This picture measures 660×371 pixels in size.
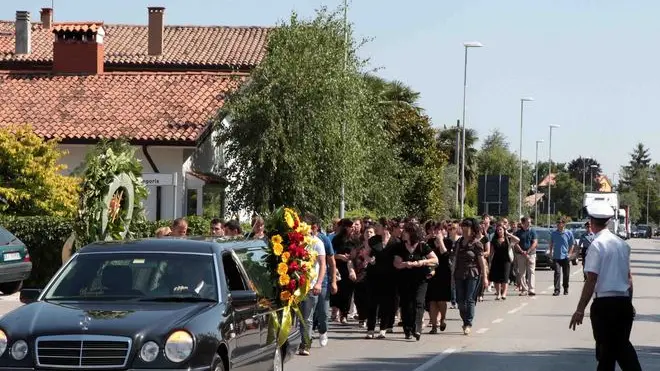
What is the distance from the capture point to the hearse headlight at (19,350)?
10172 millimetres

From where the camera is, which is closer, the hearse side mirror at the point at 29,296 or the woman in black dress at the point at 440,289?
the hearse side mirror at the point at 29,296

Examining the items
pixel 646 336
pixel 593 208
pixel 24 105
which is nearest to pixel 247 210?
pixel 24 105

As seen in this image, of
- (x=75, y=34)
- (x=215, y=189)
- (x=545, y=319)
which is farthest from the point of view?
(x=75, y=34)

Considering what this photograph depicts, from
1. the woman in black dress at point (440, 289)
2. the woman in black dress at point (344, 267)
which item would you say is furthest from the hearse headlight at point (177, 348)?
the woman in black dress at point (440, 289)

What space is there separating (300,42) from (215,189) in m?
6.14

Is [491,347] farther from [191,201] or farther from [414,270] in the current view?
[191,201]

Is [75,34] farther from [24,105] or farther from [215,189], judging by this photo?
[215,189]

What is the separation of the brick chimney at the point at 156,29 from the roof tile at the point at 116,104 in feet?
49.5

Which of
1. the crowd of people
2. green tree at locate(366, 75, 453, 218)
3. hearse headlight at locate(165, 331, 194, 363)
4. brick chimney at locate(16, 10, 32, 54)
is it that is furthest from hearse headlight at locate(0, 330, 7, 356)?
brick chimney at locate(16, 10, 32, 54)

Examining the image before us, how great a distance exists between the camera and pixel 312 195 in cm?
3881

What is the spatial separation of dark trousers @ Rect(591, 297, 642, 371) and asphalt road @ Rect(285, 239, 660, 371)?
3.91 metres

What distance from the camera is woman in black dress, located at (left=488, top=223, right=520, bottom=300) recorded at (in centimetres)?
2969

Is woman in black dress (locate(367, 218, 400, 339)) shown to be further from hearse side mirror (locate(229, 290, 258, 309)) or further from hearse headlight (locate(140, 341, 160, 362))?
hearse headlight (locate(140, 341, 160, 362))

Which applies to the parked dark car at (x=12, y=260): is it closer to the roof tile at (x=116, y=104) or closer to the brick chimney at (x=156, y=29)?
the roof tile at (x=116, y=104)
